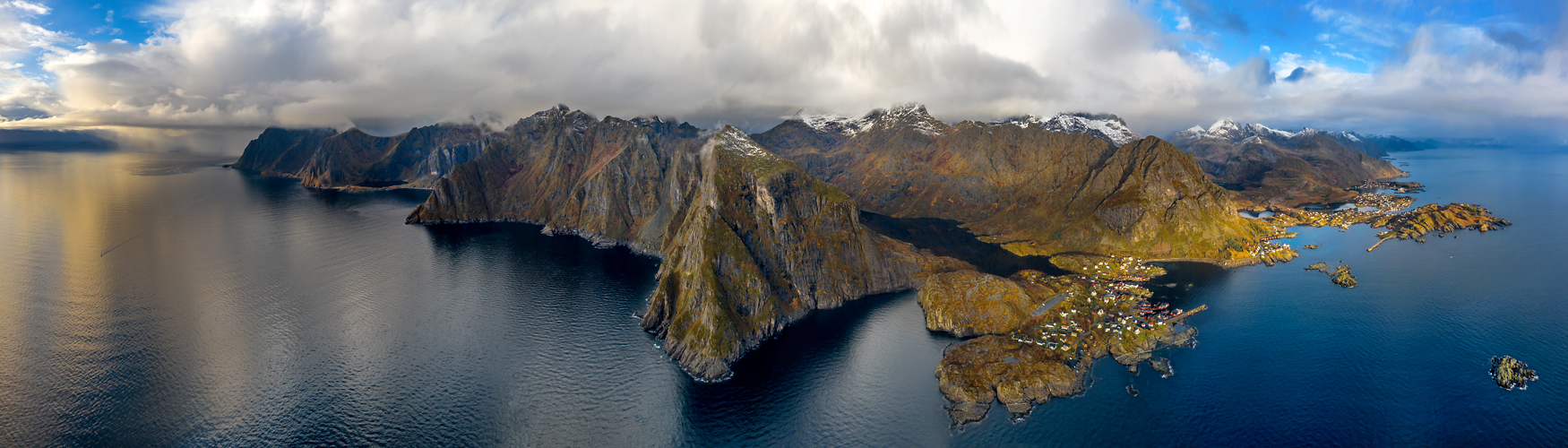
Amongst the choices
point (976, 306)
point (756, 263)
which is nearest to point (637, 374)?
point (756, 263)

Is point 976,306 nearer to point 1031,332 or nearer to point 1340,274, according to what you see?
point 1031,332

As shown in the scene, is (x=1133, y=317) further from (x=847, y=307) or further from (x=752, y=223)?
(x=752, y=223)

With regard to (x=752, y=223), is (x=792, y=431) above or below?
below

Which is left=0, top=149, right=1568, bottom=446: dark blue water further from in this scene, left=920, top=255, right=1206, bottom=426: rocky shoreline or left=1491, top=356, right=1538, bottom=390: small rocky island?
left=920, top=255, right=1206, bottom=426: rocky shoreline

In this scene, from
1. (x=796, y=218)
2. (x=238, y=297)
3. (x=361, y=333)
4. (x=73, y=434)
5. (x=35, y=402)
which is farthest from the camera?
→ (x=796, y=218)

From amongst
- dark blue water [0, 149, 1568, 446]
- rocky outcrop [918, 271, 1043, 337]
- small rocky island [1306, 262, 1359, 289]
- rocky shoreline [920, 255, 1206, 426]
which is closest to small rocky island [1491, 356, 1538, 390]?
dark blue water [0, 149, 1568, 446]

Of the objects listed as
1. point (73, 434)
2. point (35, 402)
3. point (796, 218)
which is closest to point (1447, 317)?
point (796, 218)
